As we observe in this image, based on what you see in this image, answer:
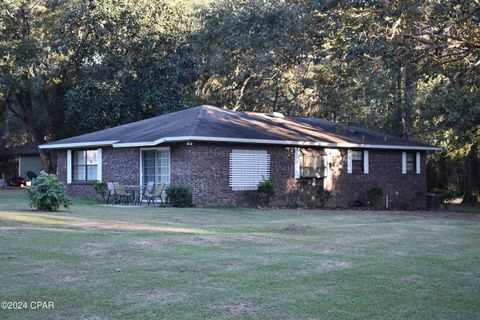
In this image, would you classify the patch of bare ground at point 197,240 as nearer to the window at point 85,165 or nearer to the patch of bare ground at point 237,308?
the patch of bare ground at point 237,308

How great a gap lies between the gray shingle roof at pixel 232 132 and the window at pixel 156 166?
2.68 feet

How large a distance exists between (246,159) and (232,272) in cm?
1599

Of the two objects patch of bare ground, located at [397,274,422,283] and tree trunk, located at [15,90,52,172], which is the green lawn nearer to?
patch of bare ground, located at [397,274,422,283]

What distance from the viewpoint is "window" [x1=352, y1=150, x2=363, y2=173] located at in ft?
95.0

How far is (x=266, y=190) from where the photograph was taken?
965 inches

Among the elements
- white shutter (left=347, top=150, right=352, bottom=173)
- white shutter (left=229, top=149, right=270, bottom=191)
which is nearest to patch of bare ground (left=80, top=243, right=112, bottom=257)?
white shutter (left=229, top=149, right=270, bottom=191)

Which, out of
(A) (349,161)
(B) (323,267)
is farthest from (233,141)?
(B) (323,267)

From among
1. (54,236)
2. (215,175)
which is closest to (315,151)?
(215,175)

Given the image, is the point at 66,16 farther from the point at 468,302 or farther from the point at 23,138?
the point at 468,302

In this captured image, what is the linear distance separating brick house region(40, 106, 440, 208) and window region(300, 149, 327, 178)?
0.14 ft

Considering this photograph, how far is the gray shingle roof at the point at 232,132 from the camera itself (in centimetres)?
2400

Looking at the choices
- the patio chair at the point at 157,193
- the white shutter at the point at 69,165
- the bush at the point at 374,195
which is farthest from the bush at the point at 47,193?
the bush at the point at 374,195

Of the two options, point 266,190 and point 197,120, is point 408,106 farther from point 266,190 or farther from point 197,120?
point 197,120

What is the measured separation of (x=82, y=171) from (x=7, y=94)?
14.9m
